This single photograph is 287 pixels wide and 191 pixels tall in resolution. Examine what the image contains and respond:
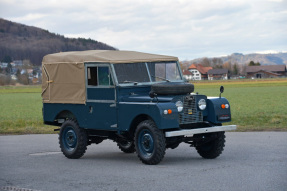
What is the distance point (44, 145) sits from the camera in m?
14.2

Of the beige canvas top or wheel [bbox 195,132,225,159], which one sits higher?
the beige canvas top

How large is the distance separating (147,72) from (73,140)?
2.34 m

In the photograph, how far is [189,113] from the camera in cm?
1041

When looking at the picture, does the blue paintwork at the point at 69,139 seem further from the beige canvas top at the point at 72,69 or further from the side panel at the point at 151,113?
the side panel at the point at 151,113

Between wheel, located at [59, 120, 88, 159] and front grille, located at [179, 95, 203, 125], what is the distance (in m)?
2.60

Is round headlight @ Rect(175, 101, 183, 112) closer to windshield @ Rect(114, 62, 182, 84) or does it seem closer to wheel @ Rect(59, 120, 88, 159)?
windshield @ Rect(114, 62, 182, 84)

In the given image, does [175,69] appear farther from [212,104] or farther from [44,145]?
[44,145]

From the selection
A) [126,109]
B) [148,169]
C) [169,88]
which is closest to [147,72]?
[169,88]

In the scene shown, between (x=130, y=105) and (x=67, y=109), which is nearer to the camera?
(x=130, y=105)

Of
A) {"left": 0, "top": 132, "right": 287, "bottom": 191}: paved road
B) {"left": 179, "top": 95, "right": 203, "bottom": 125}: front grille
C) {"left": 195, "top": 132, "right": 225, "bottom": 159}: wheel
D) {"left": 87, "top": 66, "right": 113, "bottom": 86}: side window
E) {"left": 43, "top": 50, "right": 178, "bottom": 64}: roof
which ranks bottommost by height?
{"left": 0, "top": 132, "right": 287, "bottom": 191}: paved road

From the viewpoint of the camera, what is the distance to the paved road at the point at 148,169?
7848 mm

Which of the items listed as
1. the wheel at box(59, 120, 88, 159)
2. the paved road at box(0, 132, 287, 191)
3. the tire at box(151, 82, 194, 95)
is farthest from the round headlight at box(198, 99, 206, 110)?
the wheel at box(59, 120, 88, 159)

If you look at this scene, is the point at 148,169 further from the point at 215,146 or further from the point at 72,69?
the point at 72,69

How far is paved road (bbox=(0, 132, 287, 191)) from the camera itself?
7.85 metres
